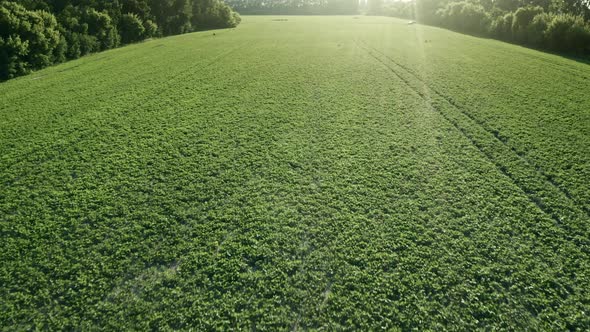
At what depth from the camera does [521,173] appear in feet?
24.1

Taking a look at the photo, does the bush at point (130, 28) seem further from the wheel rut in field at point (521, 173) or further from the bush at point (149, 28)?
the wheel rut in field at point (521, 173)

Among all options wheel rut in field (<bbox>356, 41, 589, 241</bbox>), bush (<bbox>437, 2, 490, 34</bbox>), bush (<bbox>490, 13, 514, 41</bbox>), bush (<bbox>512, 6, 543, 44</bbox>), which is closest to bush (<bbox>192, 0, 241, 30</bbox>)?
bush (<bbox>437, 2, 490, 34</bbox>)

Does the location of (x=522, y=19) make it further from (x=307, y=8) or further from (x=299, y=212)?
(x=307, y=8)

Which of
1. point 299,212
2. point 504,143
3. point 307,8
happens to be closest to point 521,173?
point 504,143

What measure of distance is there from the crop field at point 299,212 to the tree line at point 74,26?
8.58 metres

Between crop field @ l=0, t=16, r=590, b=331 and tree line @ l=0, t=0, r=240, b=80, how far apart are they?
8.58 metres

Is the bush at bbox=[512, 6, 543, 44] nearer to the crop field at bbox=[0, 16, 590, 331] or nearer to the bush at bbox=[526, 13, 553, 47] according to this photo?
the bush at bbox=[526, 13, 553, 47]

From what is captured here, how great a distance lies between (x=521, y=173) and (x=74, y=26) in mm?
33322

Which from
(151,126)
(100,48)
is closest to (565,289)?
(151,126)

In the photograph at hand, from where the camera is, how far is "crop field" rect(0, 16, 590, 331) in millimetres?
4434

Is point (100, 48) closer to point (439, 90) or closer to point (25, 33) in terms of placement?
point (25, 33)

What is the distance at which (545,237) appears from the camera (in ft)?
18.1

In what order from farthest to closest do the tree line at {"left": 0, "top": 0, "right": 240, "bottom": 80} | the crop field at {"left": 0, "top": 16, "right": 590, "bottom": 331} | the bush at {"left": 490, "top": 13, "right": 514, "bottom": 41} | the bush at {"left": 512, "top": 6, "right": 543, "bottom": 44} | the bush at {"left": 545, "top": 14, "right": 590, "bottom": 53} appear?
1. the bush at {"left": 490, "top": 13, "right": 514, "bottom": 41}
2. the bush at {"left": 512, "top": 6, "right": 543, "bottom": 44}
3. the bush at {"left": 545, "top": 14, "right": 590, "bottom": 53}
4. the tree line at {"left": 0, "top": 0, "right": 240, "bottom": 80}
5. the crop field at {"left": 0, "top": 16, "right": 590, "bottom": 331}

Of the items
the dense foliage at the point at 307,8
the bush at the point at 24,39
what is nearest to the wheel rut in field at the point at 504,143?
the bush at the point at 24,39
